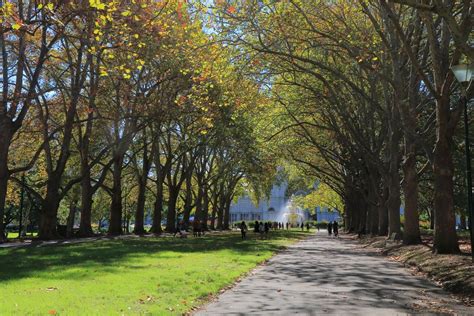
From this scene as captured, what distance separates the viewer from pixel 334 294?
10195 millimetres

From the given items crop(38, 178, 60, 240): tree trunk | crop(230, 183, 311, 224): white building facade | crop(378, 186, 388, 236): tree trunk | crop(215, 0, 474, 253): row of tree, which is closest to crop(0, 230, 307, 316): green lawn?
crop(215, 0, 474, 253): row of tree

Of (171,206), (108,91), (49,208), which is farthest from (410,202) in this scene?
(171,206)

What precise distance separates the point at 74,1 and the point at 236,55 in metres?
6.47

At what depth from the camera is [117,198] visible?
36.7m

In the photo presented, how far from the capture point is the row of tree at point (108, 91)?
15.6 metres

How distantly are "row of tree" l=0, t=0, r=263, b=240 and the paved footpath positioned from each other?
644cm

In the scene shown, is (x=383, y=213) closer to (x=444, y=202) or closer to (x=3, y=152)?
(x=444, y=202)

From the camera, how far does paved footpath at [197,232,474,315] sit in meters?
8.45

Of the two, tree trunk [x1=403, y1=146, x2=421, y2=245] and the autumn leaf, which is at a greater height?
the autumn leaf

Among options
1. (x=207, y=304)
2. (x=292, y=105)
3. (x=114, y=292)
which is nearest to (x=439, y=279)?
(x=207, y=304)

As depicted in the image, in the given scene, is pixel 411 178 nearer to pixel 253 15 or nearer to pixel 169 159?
pixel 253 15

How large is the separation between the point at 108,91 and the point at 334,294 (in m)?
21.0

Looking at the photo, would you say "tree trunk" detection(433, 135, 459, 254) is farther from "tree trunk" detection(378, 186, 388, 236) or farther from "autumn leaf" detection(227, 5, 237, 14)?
"tree trunk" detection(378, 186, 388, 236)

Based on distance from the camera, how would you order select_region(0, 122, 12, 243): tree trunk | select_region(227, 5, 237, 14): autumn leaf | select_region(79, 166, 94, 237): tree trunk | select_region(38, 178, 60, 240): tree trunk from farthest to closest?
select_region(79, 166, 94, 237): tree trunk, select_region(38, 178, 60, 240): tree trunk, select_region(0, 122, 12, 243): tree trunk, select_region(227, 5, 237, 14): autumn leaf
